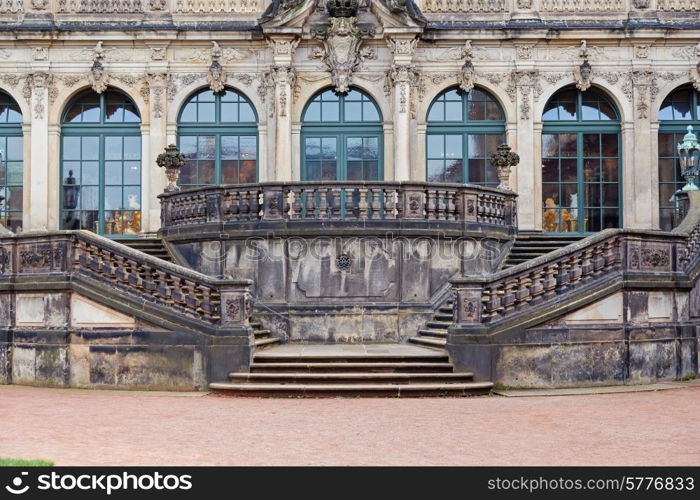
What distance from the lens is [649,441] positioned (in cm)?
987

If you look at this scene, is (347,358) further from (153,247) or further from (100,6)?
(100,6)

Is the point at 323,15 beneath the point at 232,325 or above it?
above

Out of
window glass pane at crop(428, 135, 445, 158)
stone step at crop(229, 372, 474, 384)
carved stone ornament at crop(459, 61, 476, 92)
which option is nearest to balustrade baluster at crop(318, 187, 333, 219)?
stone step at crop(229, 372, 474, 384)

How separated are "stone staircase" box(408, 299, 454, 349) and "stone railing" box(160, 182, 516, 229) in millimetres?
1620

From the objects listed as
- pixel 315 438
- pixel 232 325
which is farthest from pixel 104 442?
pixel 232 325

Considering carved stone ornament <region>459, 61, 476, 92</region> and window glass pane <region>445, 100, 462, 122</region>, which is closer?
carved stone ornament <region>459, 61, 476, 92</region>

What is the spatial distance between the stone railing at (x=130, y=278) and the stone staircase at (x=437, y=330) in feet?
9.91

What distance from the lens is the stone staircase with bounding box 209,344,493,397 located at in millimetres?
13812

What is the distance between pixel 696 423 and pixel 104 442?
→ 6394mm

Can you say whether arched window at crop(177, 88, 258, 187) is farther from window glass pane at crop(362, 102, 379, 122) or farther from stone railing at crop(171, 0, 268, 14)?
window glass pane at crop(362, 102, 379, 122)

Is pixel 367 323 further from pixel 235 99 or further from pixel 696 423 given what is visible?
pixel 235 99

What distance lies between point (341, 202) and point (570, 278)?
173 inches

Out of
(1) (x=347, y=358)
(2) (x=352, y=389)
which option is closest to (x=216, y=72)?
(1) (x=347, y=358)

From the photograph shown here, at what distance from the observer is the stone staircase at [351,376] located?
544 inches
